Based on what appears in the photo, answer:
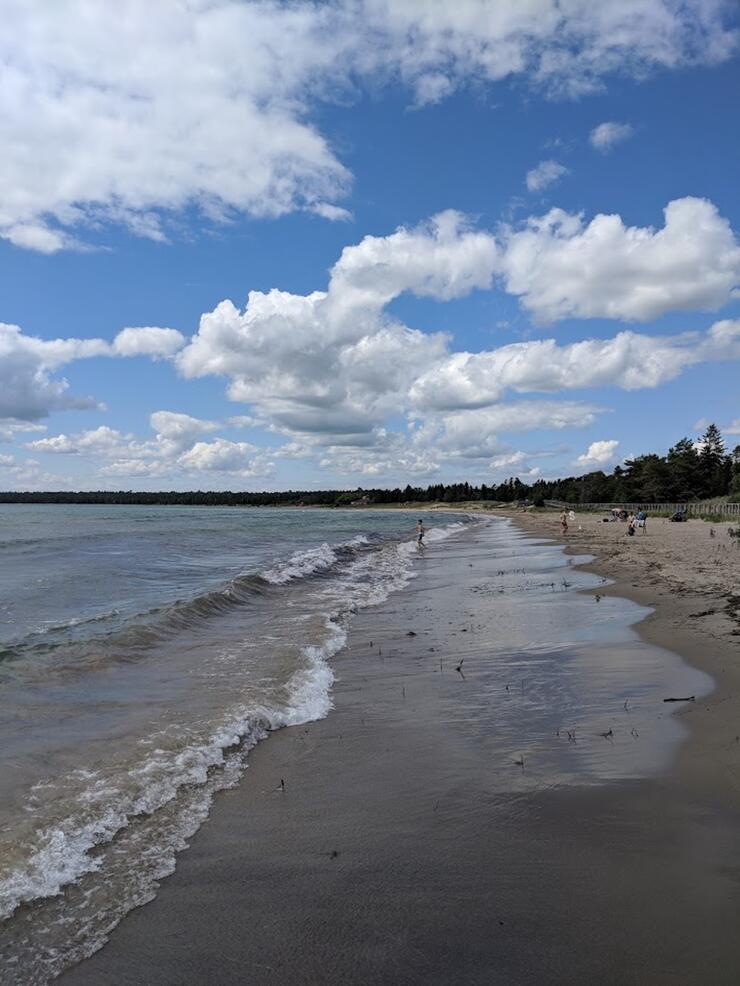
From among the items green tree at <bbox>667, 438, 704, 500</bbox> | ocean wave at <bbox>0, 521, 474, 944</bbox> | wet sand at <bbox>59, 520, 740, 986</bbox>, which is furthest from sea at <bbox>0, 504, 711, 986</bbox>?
green tree at <bbox>667, 438, 704, 500</bbox>

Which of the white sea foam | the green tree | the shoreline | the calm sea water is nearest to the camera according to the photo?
the calm sea water

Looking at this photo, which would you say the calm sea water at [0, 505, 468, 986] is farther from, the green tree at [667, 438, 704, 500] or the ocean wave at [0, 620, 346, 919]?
the green tree at [667, 438, 704, 500]

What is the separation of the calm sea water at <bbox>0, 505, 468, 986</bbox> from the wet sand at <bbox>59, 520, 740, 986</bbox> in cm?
33

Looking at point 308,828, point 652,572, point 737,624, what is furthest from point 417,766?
point 652,572

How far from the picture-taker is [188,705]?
8148mm

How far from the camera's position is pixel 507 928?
355 cm

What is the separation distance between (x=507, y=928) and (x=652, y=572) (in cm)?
1947

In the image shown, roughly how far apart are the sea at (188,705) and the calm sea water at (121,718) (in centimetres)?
2

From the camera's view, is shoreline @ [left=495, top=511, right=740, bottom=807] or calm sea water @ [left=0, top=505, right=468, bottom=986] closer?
calm sea water @ [left=0, top=505, right=468, bottom=986]

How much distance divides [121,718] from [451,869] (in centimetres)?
490

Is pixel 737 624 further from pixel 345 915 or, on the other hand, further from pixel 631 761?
pixel 345 915

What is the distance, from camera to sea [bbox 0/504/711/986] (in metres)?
4.30

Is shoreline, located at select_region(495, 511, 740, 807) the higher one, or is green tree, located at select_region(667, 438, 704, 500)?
green tree, located at select_region(667, 438, 704, 500)

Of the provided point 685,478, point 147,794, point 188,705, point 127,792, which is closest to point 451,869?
point 147,794
